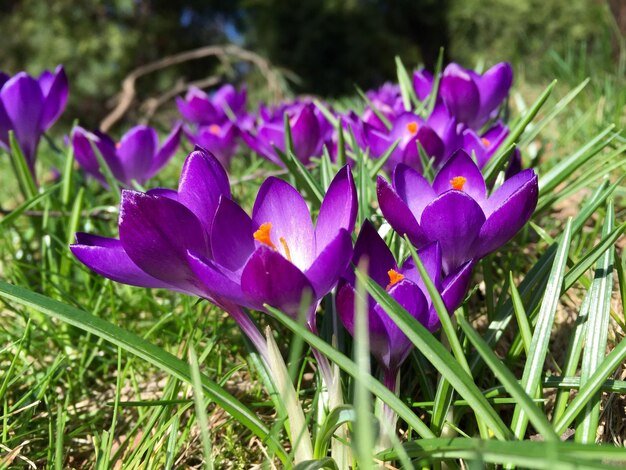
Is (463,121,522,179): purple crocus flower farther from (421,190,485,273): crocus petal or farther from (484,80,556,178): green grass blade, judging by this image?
(421,190,485,273): crocus petal

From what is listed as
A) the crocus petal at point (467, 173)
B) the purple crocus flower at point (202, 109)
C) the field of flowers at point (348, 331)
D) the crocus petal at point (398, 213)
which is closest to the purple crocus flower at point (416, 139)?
the field of flowers at point (348, 331)

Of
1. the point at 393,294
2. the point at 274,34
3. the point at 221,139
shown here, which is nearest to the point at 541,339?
the point at 393,294

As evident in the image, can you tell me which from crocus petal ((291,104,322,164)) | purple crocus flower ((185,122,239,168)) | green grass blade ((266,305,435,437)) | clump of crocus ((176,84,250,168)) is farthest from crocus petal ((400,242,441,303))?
purple crocus flower ((185,122,239,168))

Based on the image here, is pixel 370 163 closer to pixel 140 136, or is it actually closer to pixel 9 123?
pixel 140 136

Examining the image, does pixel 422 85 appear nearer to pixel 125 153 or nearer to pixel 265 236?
pixel 125 153

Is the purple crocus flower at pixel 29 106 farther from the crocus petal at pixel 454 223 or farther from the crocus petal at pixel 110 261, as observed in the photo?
the crocus petal at pixel 454 223

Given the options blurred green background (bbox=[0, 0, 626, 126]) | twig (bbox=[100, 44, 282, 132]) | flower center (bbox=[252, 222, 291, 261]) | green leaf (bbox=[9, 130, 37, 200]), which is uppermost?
blurred green background (bbox=[0, 0, 626, 126])

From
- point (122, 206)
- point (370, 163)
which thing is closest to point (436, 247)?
point (122, 206)
